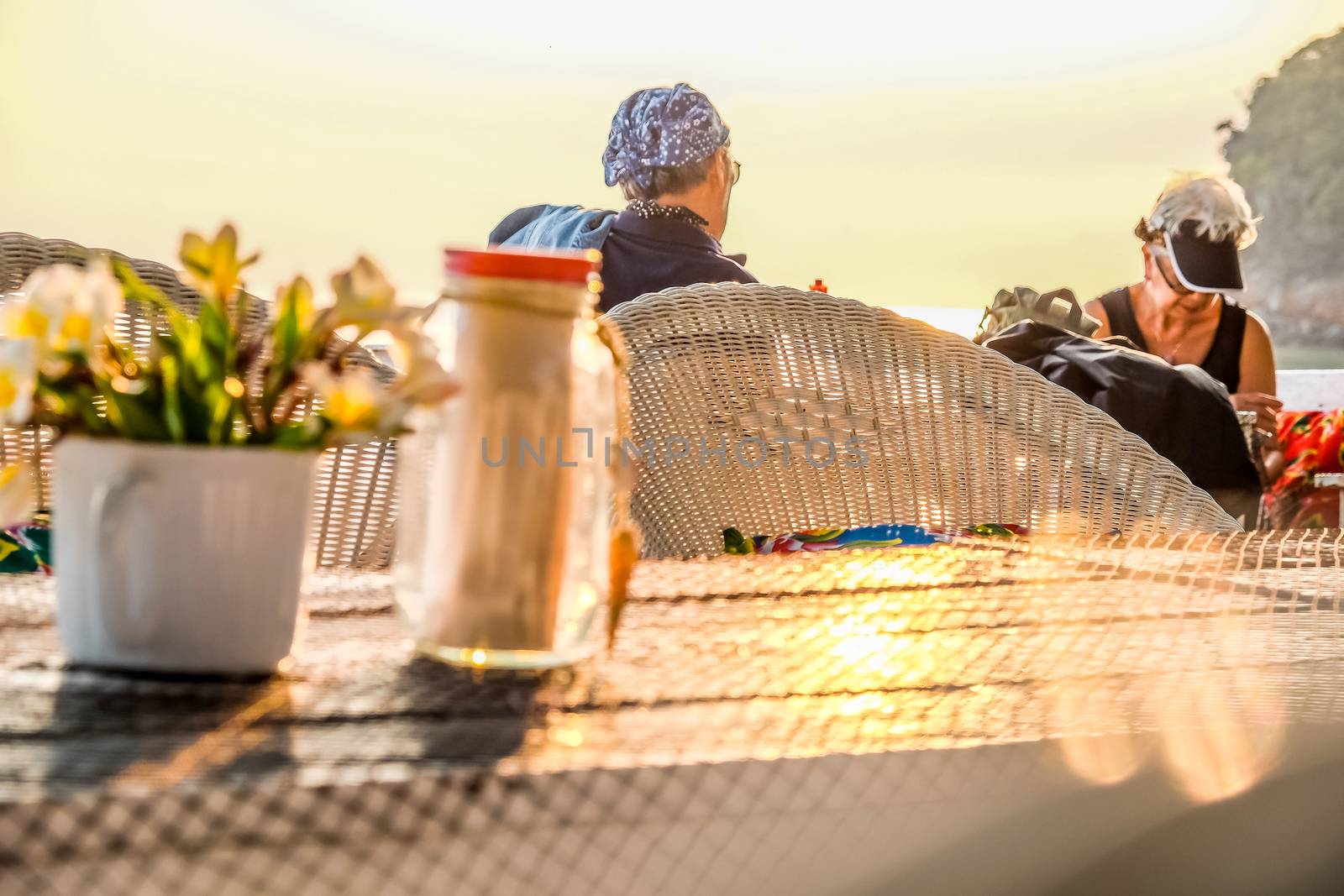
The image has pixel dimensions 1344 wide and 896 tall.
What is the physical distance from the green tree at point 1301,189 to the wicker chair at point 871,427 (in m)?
4.83

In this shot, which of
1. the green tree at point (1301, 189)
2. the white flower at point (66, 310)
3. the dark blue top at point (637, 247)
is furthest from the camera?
the green tree at point (1301, 189)

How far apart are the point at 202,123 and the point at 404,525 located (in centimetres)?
463

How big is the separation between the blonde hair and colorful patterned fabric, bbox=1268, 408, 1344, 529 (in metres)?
0.51

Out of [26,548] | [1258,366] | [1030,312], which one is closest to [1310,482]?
[1258,366]

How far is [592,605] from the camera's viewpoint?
0.51 metres

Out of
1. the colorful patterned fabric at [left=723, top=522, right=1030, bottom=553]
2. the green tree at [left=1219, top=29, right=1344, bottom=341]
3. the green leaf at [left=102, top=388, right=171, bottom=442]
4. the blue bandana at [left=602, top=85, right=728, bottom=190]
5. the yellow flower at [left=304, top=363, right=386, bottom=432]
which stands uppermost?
the green tree at [left=1219, top=29, right=1344, bottom=341]

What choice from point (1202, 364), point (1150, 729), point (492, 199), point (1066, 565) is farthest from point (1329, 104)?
point (1150, 729)

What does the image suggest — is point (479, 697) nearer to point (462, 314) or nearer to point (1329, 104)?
point (462, 314)

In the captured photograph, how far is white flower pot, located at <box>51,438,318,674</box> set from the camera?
0.44 m

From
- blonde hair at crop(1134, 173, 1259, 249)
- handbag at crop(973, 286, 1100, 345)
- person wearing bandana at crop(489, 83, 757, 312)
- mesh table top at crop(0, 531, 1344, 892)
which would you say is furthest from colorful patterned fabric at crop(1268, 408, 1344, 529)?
mesh table top at crop(0, 531, 1344, 892)

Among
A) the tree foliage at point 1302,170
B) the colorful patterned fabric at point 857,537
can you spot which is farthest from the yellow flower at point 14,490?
the tree foliage at point 1302,170

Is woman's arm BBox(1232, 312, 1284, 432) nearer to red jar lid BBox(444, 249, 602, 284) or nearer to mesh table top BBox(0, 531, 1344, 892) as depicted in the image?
mesh table top BBox(0, 531, 1344, 892)

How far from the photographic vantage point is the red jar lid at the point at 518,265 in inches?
18.9

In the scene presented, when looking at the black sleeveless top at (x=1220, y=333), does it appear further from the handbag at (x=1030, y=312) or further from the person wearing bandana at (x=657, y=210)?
the person wearing bandana at (x=657, y=210)
